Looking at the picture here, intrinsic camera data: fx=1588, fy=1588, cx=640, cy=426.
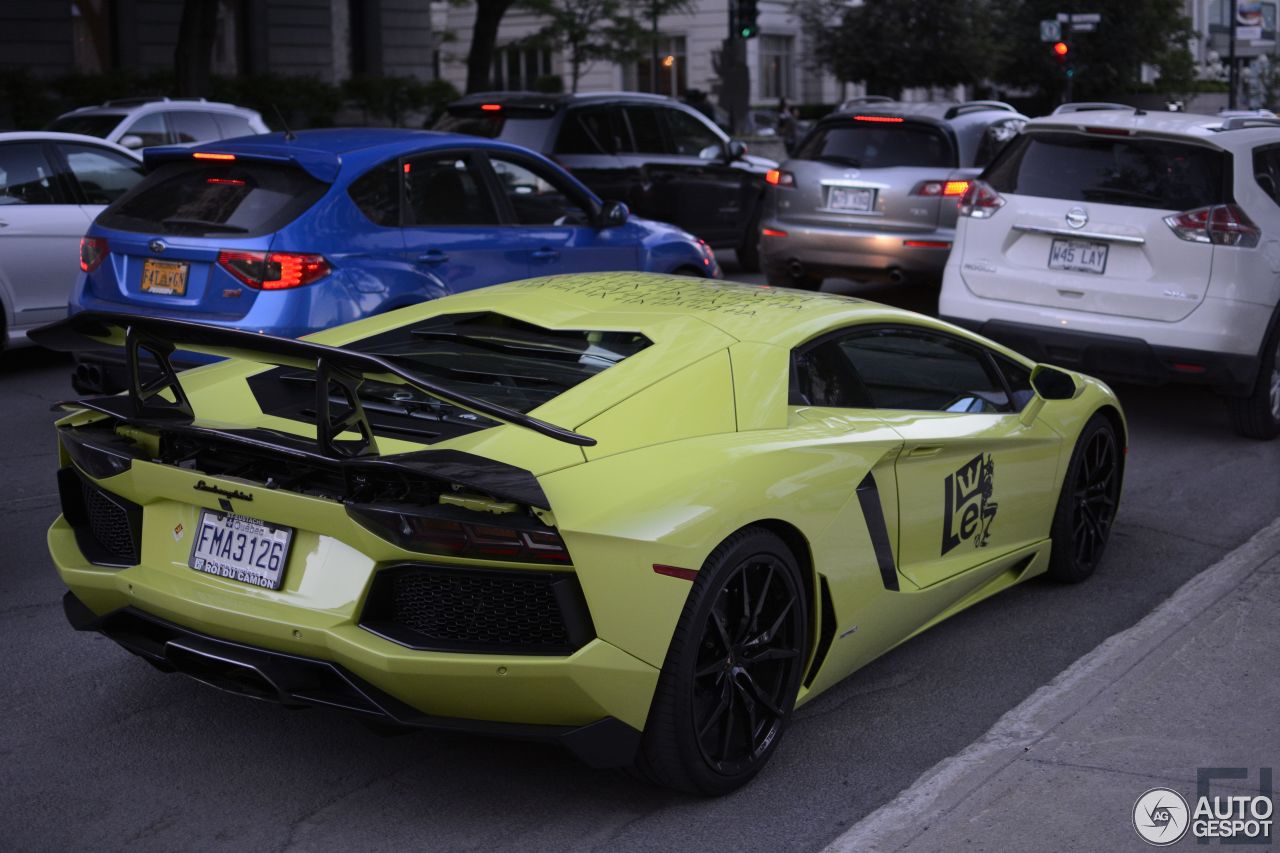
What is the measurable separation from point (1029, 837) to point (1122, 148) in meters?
5.99

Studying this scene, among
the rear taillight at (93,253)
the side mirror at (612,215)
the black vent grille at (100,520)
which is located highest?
the side mirror at (612,215)

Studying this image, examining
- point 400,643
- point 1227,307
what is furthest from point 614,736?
point 1227,307

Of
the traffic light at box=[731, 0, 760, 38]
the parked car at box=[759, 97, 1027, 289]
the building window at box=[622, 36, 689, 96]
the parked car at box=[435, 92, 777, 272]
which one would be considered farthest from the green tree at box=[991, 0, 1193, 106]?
the parked car at box=[759, 97, 1027, 289]

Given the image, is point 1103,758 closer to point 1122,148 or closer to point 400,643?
point 400,643

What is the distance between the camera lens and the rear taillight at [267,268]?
7.73m

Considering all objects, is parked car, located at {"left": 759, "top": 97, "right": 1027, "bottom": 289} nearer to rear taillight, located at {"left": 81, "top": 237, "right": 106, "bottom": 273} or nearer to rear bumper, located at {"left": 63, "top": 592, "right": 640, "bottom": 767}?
rear taillight, located at {"left": 81, "top": 237, "right": 106, "bottom": 273}

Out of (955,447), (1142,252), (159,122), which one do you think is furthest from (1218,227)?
(159,122)

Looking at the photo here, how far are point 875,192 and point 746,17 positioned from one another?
15.1 meters

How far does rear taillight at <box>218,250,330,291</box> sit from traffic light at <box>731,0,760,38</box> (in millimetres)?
19765

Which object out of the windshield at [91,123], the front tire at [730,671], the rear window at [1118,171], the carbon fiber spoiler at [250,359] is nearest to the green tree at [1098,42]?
the windshield at [91,123]

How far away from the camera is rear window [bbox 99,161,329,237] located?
790cm

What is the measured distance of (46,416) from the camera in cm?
928

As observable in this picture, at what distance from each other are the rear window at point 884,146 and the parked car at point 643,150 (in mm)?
2285

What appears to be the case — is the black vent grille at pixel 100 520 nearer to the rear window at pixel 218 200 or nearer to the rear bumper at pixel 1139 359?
the rear window at pixel 218 200
